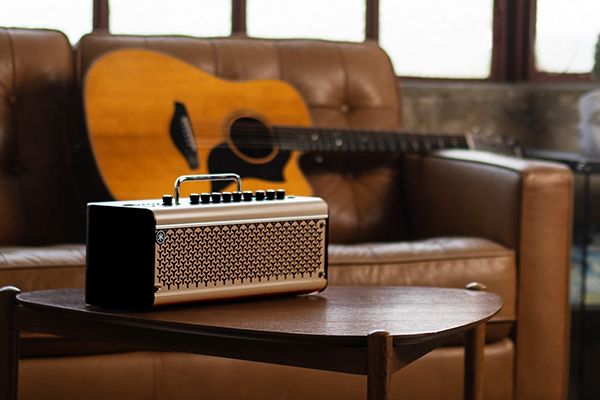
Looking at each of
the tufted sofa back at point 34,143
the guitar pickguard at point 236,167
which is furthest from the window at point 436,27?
the guitar pickguard at point 236,167

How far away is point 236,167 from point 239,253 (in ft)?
3.60

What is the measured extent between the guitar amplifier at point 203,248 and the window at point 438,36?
2214 mm

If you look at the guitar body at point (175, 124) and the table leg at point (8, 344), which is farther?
the guitar body at point (175, 124)

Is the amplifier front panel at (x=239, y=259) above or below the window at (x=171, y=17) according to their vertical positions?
below

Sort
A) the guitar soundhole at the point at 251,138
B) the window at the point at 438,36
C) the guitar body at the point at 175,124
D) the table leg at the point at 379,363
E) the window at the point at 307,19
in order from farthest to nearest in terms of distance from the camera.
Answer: the window at the point at 438,36
the window at the point at 307,19
the guitar soundhole at the point at 251,138
the guitar body at the point at 175,124
the table leg at the point at 379,363

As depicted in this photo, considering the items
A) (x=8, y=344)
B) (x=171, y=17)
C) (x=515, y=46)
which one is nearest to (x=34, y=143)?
(x=171, y=17)

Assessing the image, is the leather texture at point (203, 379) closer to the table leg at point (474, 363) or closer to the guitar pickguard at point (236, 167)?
the table leg at point (474, 363)

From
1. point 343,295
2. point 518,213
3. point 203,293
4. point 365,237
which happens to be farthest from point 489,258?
point 203,293

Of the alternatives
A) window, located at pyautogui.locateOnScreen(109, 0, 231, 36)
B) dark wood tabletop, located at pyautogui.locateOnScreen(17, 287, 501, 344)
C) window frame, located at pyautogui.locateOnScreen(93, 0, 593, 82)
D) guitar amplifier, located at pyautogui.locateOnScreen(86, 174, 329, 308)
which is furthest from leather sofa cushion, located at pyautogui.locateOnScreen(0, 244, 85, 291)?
window frame, located at pyautogui.locateOnScreen(93, 0, 593, 82)

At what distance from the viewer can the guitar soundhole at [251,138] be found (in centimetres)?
254

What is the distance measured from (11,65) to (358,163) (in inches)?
37.6

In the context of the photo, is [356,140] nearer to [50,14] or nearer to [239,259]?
[50,14]

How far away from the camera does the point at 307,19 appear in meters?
3.53

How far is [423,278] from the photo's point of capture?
2178 mm
